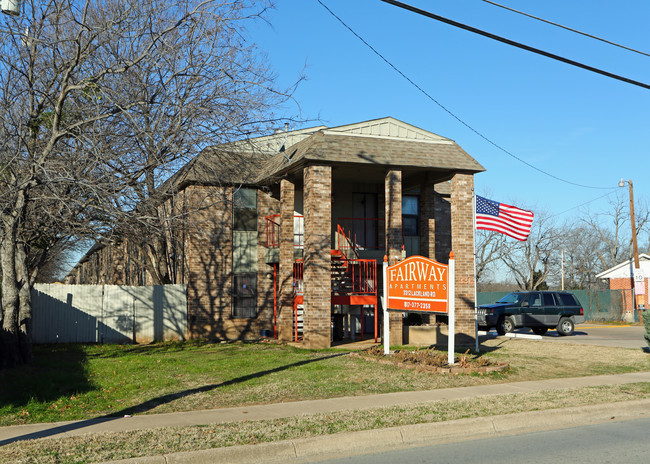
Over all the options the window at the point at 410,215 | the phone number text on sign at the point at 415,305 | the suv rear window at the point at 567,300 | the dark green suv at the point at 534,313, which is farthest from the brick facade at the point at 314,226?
the suv rear window at the point at 567,300

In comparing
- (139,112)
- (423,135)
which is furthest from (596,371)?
(139,112)

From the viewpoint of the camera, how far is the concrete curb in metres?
7.17

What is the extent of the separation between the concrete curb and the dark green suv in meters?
15.7

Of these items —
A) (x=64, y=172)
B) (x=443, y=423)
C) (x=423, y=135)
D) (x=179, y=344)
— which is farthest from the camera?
(x=423, y=135)

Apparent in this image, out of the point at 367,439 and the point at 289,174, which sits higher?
the point at 289,174

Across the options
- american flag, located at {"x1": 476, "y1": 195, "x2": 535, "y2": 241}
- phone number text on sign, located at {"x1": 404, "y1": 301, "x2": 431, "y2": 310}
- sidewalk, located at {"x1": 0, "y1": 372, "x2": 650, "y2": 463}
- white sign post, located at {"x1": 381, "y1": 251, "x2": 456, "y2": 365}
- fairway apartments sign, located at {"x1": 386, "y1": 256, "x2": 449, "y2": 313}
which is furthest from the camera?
american flag, located at {"x1": 476, "y1": 195, "x2": 535, "y2": 241}

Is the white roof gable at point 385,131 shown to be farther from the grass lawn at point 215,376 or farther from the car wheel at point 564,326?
the car wheel at point 564,326

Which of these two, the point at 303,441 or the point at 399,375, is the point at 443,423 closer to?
the point at 303,441

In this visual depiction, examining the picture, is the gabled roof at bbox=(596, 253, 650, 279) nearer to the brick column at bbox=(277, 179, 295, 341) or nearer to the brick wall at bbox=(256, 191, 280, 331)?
the brick wall at bbox=(256, 191, 280, 331)

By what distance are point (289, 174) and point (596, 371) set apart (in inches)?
447

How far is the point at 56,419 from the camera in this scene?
905 centimetres

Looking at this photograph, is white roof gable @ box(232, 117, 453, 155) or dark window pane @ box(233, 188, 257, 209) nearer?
white roof gable @ box(232, 117, 453, 155)

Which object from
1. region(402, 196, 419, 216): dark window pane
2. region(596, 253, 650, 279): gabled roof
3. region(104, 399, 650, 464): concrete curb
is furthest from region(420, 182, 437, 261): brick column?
region(596, 253, 650, 279): gabled roof

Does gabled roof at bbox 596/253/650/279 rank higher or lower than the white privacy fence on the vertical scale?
higher
